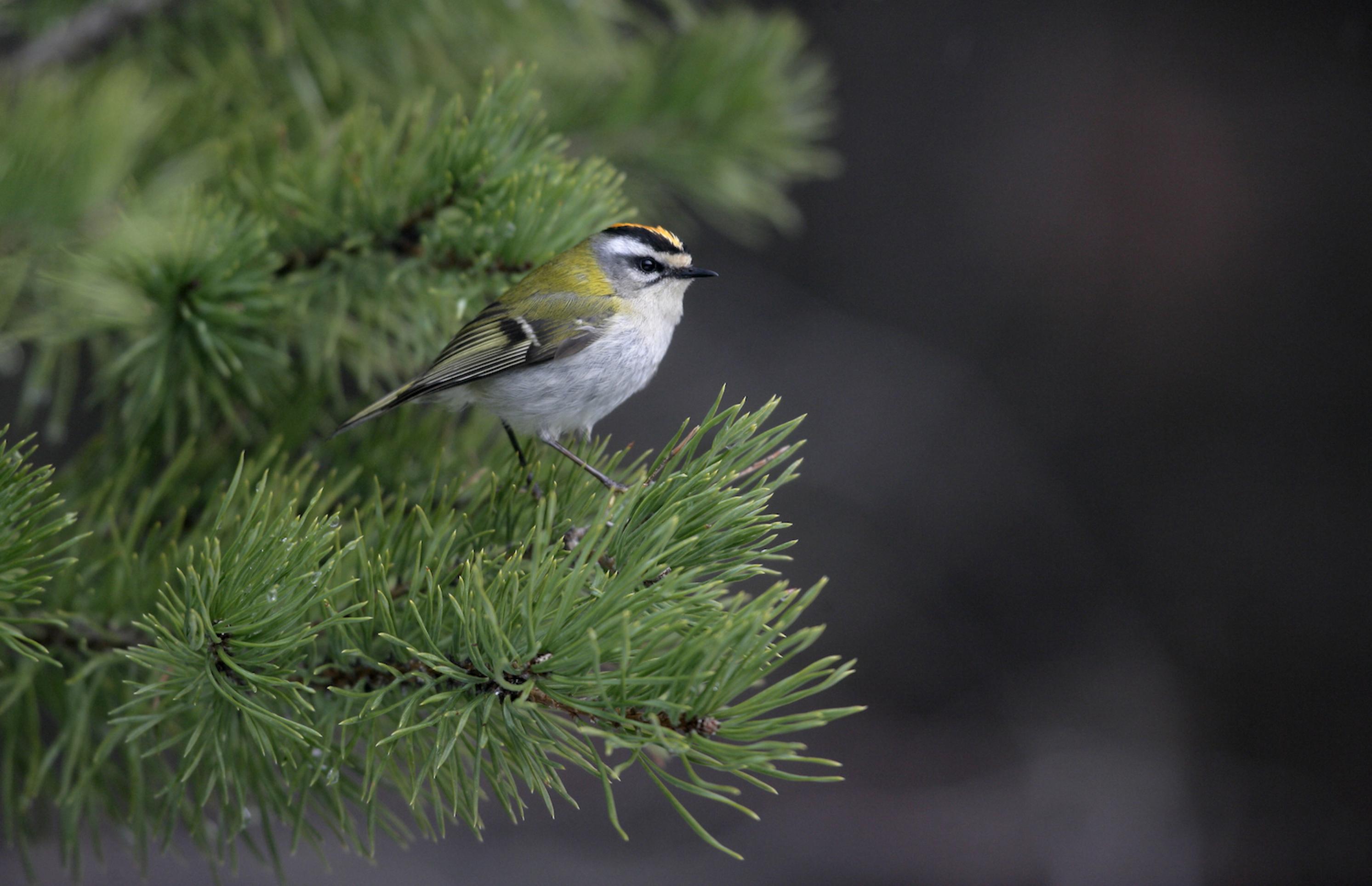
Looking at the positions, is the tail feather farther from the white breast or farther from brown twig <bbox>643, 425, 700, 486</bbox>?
brown twig <bbox>643, 425, 700, 486</bbox>

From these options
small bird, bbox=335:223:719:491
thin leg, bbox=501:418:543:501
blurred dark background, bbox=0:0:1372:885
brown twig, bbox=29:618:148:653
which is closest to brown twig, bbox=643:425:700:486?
thin leg, bbox=501:418:543:501

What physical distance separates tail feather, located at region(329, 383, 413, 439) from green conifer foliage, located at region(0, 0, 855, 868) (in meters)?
0.02

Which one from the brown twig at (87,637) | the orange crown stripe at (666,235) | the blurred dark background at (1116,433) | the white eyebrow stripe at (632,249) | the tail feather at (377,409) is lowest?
the brown twig at (87,637)

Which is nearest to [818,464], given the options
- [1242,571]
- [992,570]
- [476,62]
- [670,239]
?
[992,570]

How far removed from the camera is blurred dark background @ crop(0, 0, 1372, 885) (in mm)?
2309

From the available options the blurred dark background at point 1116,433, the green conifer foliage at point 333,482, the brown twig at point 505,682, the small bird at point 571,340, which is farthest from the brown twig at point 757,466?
A: the blurred dark background at point 1116,433

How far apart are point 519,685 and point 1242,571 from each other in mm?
2422

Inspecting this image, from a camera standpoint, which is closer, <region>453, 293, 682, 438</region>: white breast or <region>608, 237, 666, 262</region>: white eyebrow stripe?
<region>453, 293, 682, 438</region>: white breast

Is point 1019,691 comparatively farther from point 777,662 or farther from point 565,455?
point 777,662

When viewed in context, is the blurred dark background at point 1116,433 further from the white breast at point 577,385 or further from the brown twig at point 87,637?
the brown twig at point 87,637

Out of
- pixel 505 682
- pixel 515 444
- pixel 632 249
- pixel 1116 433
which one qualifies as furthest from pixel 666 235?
pixel 1116 433

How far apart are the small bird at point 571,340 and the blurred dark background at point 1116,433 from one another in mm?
1233

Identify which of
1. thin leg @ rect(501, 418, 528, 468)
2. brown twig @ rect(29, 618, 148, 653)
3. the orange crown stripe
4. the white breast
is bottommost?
brown twig @ rect(29, 618, 148, 653)

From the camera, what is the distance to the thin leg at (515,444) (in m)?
0.89
